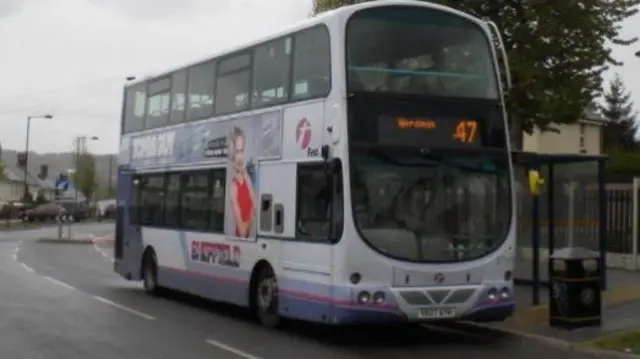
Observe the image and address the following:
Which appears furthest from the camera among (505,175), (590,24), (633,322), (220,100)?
(590,24)

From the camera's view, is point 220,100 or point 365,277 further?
point 220,100

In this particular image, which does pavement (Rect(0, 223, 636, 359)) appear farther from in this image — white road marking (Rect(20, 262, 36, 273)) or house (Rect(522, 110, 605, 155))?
house (Rect(522, 110, 605, 155))

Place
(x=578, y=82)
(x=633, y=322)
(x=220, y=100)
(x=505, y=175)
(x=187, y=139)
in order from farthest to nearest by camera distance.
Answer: (x=578, y=82)
(x=187, y=139)
(x=220, y=100)
(x=633, y=322)
(x=505, y=175)

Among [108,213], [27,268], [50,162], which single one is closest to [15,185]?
[50,162]

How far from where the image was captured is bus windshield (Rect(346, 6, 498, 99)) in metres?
13.5

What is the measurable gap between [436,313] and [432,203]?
138 centimetres

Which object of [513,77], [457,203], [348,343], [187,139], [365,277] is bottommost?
[348,343]

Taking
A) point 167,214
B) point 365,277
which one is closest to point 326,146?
point 365,277

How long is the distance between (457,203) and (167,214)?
7375mm

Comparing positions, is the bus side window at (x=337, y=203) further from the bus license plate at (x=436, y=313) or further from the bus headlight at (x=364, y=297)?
the bus license plate at (x=436, y=313)

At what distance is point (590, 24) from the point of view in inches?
852

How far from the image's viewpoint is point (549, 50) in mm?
22078

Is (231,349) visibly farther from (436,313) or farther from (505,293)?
(505,293)

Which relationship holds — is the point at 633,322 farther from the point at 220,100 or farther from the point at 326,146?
the point at 220,100
